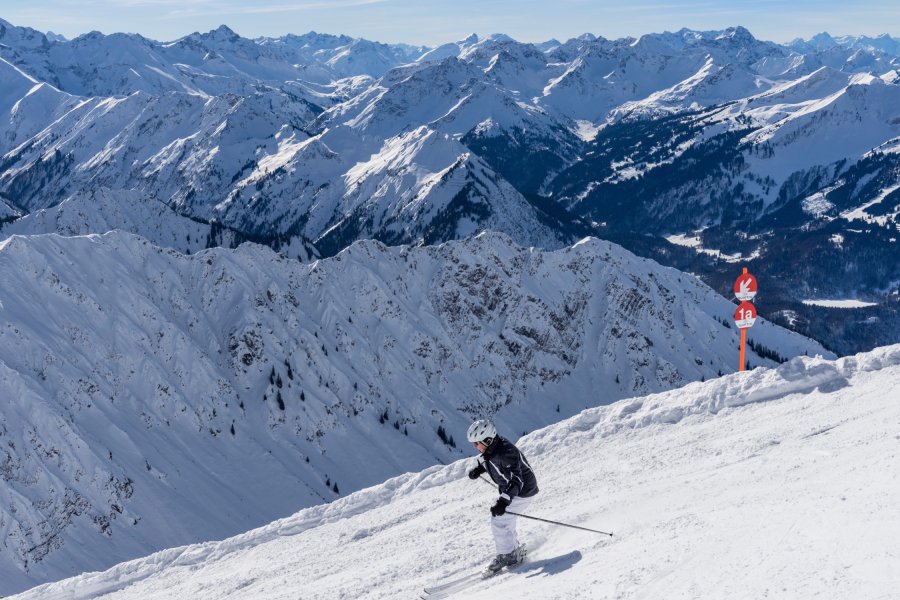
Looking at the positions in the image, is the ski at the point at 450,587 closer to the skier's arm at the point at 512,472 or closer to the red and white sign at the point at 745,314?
the skier's arm at the point at 512,472

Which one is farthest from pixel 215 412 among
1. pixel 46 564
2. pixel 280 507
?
pixel 46 564

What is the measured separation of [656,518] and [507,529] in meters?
4.04

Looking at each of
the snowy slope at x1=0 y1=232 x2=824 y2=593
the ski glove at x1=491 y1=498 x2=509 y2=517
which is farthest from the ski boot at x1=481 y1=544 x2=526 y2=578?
the snowy slope at x1=0 y1=232 x2=824 y2=593

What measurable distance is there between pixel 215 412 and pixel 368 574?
3792 inches

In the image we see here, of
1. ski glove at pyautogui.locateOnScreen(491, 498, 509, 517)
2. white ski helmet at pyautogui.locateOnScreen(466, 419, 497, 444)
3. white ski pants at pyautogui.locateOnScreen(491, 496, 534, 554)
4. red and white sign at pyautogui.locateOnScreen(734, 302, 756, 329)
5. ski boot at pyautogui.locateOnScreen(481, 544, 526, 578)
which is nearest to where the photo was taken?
ski glove at pyautogui.locateOnScreen(491, 498, 509, 517)

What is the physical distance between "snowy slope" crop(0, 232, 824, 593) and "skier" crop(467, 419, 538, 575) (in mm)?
73174

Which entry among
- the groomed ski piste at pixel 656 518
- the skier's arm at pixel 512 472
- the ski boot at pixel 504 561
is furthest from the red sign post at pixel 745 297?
the ski boot at pixel 504 561

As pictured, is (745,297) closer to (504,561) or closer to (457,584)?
(504,561)

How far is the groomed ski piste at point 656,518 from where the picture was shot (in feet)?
54.5

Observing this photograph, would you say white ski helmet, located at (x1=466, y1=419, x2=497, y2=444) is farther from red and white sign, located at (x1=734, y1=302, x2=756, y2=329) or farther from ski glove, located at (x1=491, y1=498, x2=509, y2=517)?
red and white sign, located at (x1=734, y1=302, x2=756, y2=329)

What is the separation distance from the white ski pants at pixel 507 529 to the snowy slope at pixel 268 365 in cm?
7316

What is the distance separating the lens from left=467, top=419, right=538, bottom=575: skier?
20.3m

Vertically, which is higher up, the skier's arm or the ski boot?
the skier's arm

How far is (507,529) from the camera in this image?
66.8 ft
